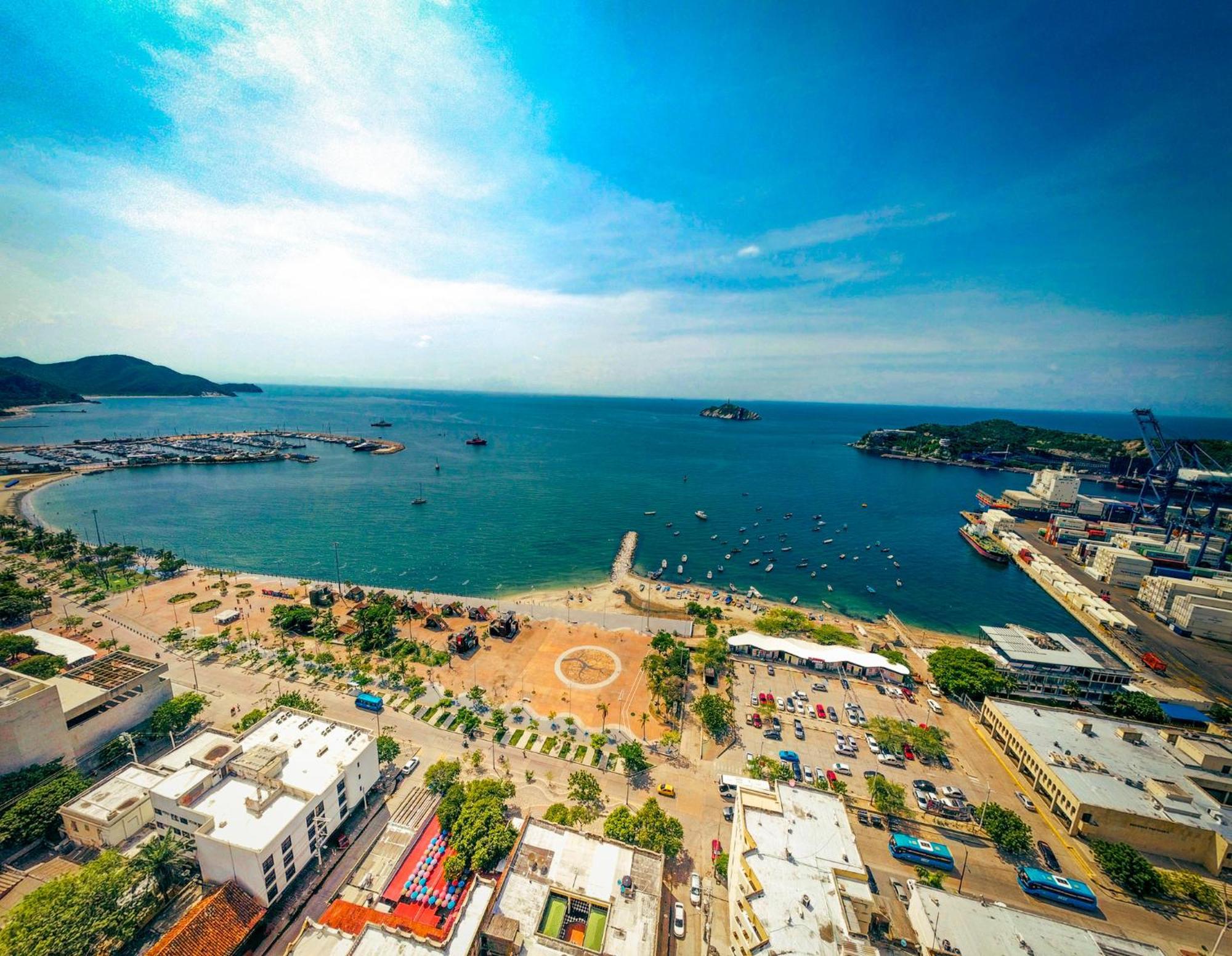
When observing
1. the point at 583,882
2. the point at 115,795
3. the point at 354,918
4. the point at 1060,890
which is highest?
the point at 115,795

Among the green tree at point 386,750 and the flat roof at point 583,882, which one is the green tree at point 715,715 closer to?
the flat roof at point 583,882

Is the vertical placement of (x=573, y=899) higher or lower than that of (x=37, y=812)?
lower

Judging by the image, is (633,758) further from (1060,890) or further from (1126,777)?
(1126,777)

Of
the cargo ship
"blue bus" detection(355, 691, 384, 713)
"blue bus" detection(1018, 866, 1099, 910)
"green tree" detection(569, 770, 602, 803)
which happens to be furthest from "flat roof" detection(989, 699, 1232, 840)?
the cargo ship

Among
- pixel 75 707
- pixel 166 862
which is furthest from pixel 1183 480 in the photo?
pixel 75 707

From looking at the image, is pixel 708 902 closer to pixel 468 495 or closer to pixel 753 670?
pixel 753 670

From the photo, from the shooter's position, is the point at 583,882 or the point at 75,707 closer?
the point at 583,882

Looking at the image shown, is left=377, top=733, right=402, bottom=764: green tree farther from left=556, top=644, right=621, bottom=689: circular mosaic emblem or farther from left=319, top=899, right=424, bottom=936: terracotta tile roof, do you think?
left=556, top=644, right=621, bottom=689: circular mosaic emblem
